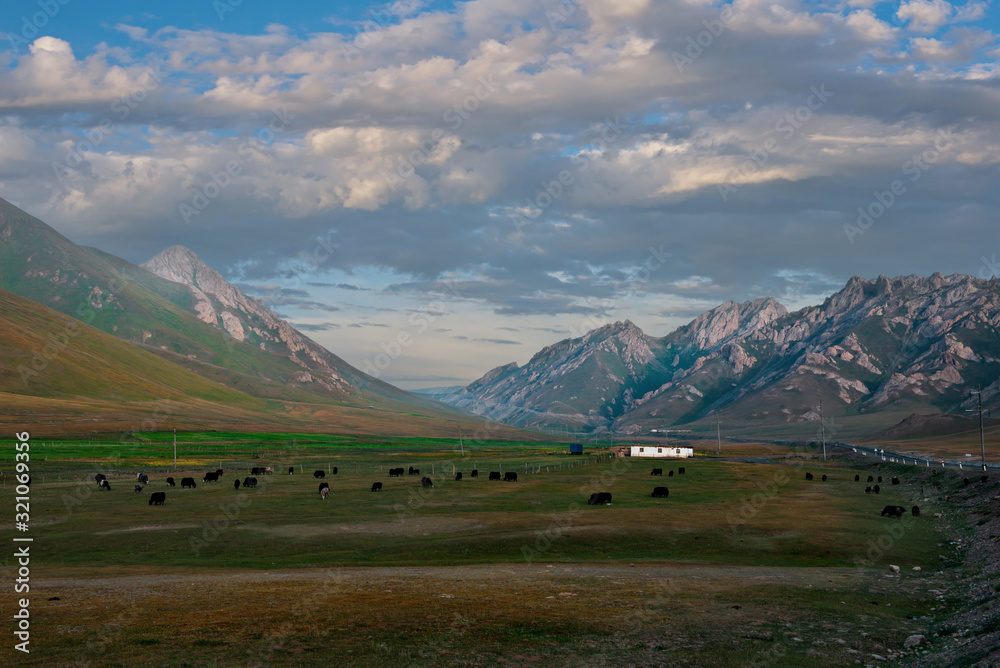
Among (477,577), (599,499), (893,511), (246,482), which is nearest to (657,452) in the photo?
(246,482)

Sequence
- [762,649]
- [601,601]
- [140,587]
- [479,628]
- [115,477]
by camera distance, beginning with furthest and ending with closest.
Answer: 1. [115,477]
2. [140,587]
3. [601,601]
4. [479,628]
5. [762,649]

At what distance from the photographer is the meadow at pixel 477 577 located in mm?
22250

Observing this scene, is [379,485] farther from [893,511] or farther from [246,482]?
[893,511]

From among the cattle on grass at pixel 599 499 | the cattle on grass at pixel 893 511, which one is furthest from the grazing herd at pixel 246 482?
the cattle on grass at pixel 893 511

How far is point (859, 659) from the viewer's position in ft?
71.3

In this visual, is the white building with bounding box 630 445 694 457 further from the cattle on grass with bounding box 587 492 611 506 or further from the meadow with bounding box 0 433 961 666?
the cattle on grass with bounding box 587 492 611 506

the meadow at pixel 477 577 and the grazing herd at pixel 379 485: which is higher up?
the meadow at pixel 477 577

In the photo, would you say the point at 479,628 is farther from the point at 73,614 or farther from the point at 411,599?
the point at 73,614

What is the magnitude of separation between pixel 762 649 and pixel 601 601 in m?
7.49

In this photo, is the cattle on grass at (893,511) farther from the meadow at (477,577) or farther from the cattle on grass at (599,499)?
the cattle on grass at (599,499)

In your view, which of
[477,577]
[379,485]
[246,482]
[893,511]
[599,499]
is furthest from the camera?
[246,482]

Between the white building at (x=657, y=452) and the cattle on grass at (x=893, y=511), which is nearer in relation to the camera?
→ the cattle on grass at (x=893, y=511)

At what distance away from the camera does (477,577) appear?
112 feet

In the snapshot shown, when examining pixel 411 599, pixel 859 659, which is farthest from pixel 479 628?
pixel 859 659
